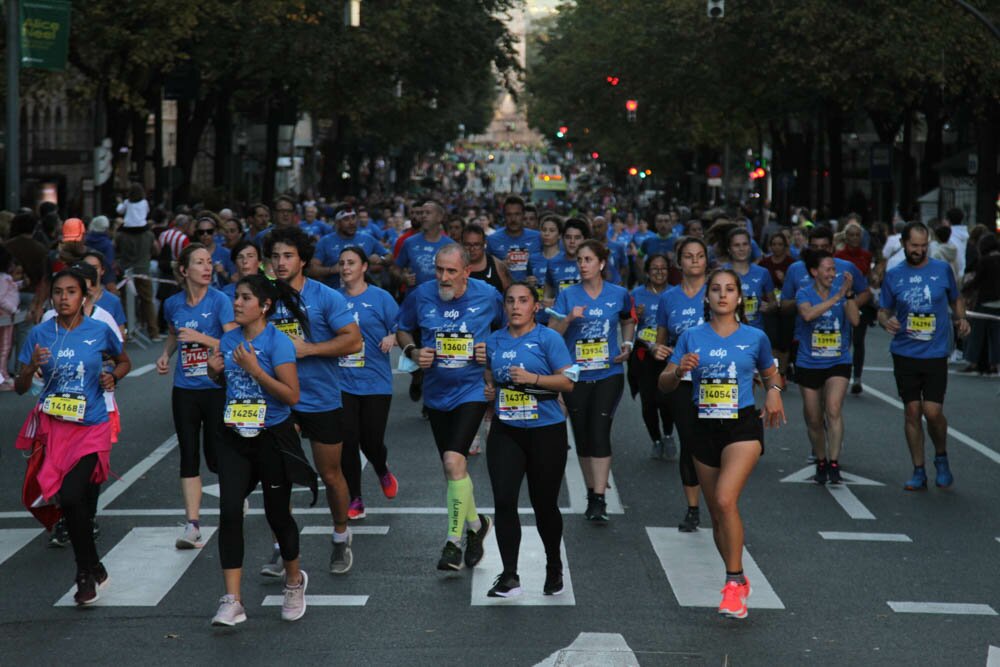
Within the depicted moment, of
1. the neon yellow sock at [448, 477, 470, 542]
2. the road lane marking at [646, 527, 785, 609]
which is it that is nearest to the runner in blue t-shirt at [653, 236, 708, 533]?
the road lane marking at [646, 527, 785, 609]

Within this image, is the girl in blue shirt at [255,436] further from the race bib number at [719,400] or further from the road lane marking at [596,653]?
the race bib number at [719,400]

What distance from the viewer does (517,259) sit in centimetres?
1658

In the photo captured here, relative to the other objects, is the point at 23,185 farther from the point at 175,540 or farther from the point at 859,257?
the point at 175,540

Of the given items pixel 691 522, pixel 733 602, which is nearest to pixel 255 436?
pixel 733 602

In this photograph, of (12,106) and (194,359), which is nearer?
(194,359)

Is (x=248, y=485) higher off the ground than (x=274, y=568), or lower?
higher

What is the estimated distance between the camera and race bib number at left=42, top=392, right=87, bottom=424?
8.97 meters

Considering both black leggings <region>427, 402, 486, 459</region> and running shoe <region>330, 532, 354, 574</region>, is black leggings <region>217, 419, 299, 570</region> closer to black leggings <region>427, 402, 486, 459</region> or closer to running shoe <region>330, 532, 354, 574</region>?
running shoe <region>330, 532, 354, 574</region>

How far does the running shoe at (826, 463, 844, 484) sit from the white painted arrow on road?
4cm

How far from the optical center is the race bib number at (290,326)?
10.1 meters

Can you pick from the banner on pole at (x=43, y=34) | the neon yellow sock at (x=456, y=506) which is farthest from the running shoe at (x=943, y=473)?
the banner on pole at (x=43, y=34)

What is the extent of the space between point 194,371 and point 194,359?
0.24 ft

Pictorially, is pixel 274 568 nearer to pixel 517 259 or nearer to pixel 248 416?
pixel 248 416

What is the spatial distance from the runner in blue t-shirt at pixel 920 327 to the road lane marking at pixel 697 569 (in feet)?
7.98
